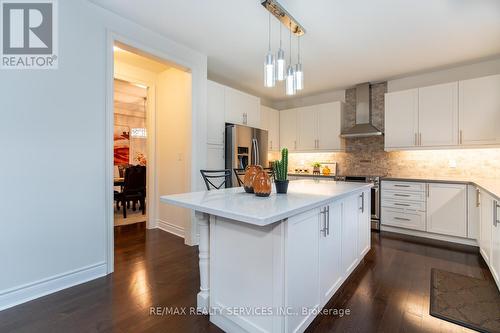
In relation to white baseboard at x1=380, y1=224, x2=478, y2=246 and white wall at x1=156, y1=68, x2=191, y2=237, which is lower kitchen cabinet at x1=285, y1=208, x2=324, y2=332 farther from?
white baseboard at x1=380, y1=224, x2=478, y2=246

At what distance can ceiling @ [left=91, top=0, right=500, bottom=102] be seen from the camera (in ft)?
7.60

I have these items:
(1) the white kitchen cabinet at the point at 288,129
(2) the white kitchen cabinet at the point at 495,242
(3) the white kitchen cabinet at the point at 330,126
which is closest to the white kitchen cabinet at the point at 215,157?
(1) the white kitchen cabinet at the point at 288,129

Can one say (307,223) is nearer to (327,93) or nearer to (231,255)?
(231,255)

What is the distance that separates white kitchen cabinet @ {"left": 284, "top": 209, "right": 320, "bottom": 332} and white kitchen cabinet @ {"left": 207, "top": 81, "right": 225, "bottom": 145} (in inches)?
91.1

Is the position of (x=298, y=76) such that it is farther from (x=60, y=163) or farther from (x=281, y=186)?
(x=60, y=163)

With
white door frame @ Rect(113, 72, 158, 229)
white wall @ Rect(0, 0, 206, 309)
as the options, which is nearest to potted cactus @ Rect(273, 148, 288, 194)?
white wall @ Rect(0, 0, 206, 309)

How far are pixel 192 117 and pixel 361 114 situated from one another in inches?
130

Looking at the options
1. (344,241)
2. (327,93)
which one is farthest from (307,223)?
(327,93)

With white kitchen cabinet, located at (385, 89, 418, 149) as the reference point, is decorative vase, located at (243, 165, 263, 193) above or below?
below

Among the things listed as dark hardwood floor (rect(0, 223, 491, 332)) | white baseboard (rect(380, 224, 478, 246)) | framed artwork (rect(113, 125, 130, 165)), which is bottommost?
dark hardwood floor (rect(0, 223, 491, 332))

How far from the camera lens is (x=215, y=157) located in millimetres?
3668

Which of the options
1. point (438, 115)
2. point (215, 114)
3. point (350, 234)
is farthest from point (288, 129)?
point (350, 234)

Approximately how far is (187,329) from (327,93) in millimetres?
5049

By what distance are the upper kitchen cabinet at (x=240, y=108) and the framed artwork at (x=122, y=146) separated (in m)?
5.33
